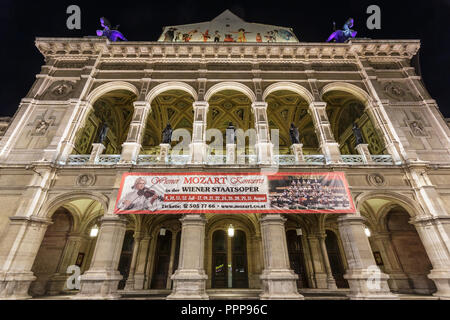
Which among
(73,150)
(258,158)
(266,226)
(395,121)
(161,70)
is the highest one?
(161,70)

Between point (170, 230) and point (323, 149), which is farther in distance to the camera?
point (170, 230)

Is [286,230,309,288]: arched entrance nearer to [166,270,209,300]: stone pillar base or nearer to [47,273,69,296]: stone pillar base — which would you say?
[166,270,209,300]: stone pillar base

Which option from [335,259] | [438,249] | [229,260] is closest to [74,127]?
[229,260]

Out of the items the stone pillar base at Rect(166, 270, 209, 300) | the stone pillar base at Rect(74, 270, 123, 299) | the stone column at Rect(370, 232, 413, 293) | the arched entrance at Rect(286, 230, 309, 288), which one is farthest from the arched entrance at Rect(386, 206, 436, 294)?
the stone pillar base at Rect(74, 270, 123, 299)

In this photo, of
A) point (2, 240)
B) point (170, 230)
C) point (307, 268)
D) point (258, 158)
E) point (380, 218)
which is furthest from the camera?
point (170, 230)

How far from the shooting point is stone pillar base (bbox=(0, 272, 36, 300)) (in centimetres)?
771

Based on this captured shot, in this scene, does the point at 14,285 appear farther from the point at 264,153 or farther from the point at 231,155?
the point at 264,153

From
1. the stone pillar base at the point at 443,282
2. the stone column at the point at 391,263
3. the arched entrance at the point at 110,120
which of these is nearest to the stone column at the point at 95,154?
the arched entrance at the point at 110,120

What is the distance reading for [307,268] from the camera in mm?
12500

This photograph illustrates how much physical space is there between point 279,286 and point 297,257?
18.9 ft

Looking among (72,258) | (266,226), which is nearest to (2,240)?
(72,258)

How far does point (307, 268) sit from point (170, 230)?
344 inches

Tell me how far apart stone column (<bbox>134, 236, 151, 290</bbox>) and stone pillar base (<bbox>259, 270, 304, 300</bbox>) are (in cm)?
739
